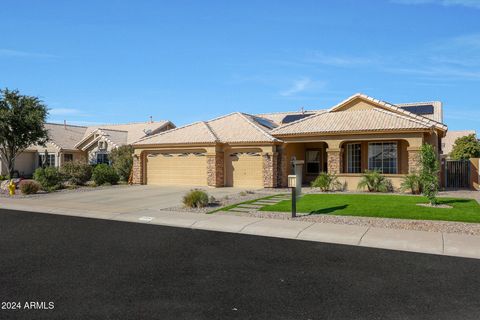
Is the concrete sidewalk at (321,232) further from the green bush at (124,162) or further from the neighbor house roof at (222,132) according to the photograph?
the green bush at (124,162)

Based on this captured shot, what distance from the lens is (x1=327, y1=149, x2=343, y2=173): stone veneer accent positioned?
77.3ft

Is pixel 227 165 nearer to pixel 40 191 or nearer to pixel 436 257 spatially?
pixel 40 191

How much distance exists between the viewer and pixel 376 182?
21984 mm

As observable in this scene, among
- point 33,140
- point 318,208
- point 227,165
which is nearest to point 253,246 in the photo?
point 318,208

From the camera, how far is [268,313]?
17.6 ft

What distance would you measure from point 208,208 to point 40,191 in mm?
14512

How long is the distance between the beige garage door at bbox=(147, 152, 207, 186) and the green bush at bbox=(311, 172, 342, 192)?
8.33 metres

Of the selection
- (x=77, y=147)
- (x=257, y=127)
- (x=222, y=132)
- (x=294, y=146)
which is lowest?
(x=294, y=146)

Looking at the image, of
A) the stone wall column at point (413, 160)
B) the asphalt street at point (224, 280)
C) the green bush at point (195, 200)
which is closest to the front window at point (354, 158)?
the stone wall column at point (413, 160)

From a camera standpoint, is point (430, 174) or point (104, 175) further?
point (104, 175)

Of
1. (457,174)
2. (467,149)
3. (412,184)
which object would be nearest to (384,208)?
(412,184)

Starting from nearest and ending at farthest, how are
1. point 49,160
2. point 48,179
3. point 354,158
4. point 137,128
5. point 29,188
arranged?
point 29,188
point 354,158
point 48,179
point 49,160
point 137,128

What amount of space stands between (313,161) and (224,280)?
871 inches

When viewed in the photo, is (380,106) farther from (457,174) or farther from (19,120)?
(19,120)
